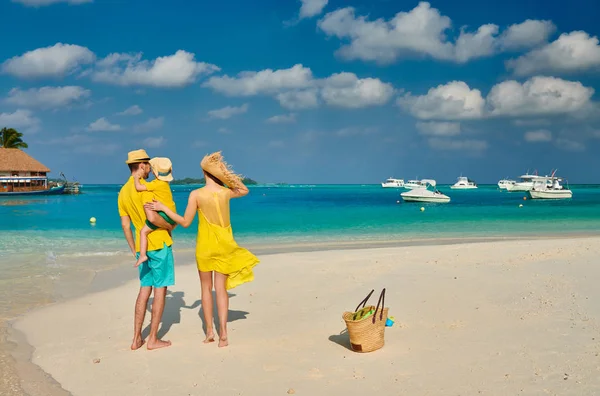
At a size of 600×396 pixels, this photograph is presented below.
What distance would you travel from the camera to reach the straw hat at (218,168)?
551 cm

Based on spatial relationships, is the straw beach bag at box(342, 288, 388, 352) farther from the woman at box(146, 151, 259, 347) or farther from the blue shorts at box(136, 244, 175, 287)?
the blue shorts at box(136, 244, 175, 287)

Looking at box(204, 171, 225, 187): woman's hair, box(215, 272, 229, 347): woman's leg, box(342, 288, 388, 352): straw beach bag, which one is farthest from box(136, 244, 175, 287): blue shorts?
box(342, 288, 388, 352): straw beach bag

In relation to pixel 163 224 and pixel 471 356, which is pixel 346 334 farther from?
pixel 163 224

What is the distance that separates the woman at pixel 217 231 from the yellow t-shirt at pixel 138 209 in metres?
0.25

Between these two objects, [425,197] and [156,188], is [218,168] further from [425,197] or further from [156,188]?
[425,197]

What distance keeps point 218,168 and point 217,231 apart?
700 millimetres

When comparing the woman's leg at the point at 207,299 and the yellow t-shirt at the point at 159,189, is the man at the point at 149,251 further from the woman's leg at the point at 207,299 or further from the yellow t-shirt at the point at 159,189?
the woman's leg at the point at 207,299

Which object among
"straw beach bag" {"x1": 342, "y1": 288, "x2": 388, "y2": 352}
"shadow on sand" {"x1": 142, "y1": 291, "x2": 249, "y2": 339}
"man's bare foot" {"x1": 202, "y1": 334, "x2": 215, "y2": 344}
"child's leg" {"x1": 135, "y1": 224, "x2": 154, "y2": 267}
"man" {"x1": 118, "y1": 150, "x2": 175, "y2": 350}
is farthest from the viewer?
"shadow on sand" {"x1": 142, "y1": 291, "x2": 249, "y2": 339}

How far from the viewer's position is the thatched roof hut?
73.1 meters

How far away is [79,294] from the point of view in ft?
30.5

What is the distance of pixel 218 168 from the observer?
5531 millimetres

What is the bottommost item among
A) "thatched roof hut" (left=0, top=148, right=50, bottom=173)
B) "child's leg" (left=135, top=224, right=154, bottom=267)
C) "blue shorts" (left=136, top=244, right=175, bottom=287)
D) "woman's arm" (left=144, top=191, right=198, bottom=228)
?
"blue shorts" (left=136, top=244, right=175, bottom=287)

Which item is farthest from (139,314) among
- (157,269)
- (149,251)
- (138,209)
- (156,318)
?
(138,209)

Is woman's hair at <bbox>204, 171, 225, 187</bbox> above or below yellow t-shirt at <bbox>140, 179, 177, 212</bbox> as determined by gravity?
above
